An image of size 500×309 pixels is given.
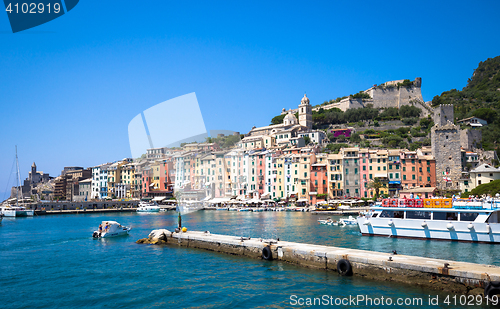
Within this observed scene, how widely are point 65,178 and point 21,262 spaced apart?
109850 millimetres

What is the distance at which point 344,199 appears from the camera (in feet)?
193

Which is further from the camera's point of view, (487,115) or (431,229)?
(487,115)

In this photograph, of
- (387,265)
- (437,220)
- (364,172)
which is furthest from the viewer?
(364,172)

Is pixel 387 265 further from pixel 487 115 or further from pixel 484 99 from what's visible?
pixel 484 99

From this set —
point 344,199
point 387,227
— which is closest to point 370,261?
point 387,227

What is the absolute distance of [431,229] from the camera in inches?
1008

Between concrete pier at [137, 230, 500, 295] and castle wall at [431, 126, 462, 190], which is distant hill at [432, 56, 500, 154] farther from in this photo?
concrete pier at [137, 230, 500, 295]

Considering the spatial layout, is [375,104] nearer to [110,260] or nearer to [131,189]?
[131,189]

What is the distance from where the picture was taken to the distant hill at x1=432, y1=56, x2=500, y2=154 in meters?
72.1

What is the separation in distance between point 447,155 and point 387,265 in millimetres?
51940

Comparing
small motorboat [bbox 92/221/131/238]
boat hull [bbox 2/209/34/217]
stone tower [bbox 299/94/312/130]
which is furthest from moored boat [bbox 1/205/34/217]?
stone tower [bbox 299/94/312/130]

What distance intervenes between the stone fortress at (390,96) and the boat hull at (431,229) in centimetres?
7814

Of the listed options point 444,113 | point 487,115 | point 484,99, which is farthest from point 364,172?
point 484,99

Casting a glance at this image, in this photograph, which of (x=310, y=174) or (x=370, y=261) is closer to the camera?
(x=370, y=261)
